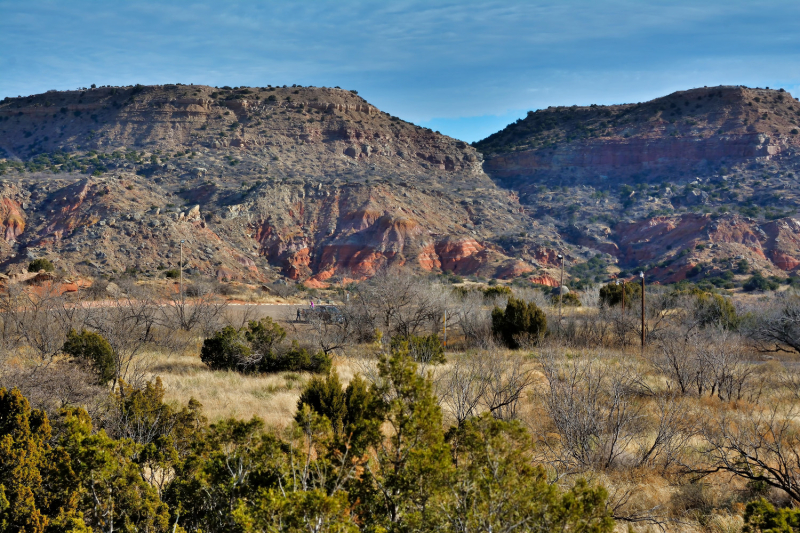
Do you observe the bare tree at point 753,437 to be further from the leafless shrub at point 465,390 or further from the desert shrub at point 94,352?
the desert shrub at point 94,352

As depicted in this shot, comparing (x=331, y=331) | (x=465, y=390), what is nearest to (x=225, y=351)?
(x=331, y=331)

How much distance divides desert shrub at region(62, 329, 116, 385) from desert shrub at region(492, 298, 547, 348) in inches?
602

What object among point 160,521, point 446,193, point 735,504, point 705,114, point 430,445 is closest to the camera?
point 430,445

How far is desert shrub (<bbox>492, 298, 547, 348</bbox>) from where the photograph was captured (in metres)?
24.1

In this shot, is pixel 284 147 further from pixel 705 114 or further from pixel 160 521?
pixel 160 521

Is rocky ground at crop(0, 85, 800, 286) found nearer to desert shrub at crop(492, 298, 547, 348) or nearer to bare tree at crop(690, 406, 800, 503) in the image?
desert shrub at crop(492, 298, 547, 348)

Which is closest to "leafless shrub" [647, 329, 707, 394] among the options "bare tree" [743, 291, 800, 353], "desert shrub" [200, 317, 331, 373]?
"bare tree" [743, 291, 800, 353]

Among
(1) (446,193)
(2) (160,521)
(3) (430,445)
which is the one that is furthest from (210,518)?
(1) (446,193)

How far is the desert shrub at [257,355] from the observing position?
1755 cm

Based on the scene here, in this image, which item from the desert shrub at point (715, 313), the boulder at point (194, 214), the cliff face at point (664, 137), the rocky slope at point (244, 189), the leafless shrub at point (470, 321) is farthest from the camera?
the cliff face at point (664, 137)

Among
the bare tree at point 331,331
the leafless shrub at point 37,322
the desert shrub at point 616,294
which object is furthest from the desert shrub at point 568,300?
the leafless shrub at point 37,322

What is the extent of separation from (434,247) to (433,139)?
31865mm

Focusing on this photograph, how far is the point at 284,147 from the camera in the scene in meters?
72.6

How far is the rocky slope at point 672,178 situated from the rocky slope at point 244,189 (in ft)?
19.7
